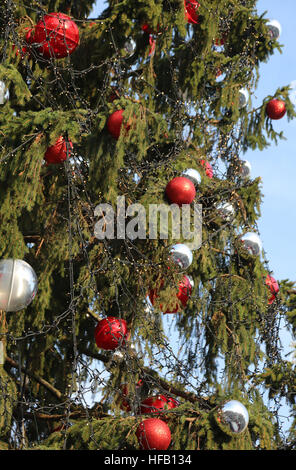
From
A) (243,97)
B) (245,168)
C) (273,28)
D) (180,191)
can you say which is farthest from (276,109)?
(180,191)

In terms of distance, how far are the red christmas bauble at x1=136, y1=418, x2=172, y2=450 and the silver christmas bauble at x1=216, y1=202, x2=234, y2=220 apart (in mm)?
2956

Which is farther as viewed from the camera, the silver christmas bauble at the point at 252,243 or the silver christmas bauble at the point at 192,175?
the silver christmas bauble at the point at 252,243

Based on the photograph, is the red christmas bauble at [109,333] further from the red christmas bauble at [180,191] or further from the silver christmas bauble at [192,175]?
the silver christmas bauble at [192,175]

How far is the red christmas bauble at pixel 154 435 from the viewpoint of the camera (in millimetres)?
4910

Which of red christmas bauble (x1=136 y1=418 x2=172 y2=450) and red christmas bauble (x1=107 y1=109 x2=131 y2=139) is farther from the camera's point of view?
red christmas bauble (x1=107 y1=109 x2=131 y2=139)

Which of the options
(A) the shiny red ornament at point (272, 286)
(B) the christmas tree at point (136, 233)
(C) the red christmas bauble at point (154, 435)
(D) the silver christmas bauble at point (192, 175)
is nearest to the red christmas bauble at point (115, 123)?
(B) the christmas tree at point (136, 233)

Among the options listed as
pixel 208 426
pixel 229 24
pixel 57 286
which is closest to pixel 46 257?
pixel 57 286

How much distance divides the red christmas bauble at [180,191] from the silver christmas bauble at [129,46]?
6.44 ft

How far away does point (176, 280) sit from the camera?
6.20 metres

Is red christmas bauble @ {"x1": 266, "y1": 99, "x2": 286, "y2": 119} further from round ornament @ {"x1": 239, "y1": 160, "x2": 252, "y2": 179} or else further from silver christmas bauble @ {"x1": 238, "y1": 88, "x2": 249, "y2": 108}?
round ornament @ {"x1": 239, "y1": 160, "x2": 252, "y2": 179}

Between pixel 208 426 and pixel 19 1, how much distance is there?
4.87 metres

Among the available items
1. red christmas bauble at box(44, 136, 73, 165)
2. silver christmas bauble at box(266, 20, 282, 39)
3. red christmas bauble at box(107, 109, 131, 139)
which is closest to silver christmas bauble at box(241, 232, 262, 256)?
red christmas bauble at box(107, 109, 131, 139)

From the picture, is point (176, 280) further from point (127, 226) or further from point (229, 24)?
point (229, 24)

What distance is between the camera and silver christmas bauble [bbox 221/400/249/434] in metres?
4.91
